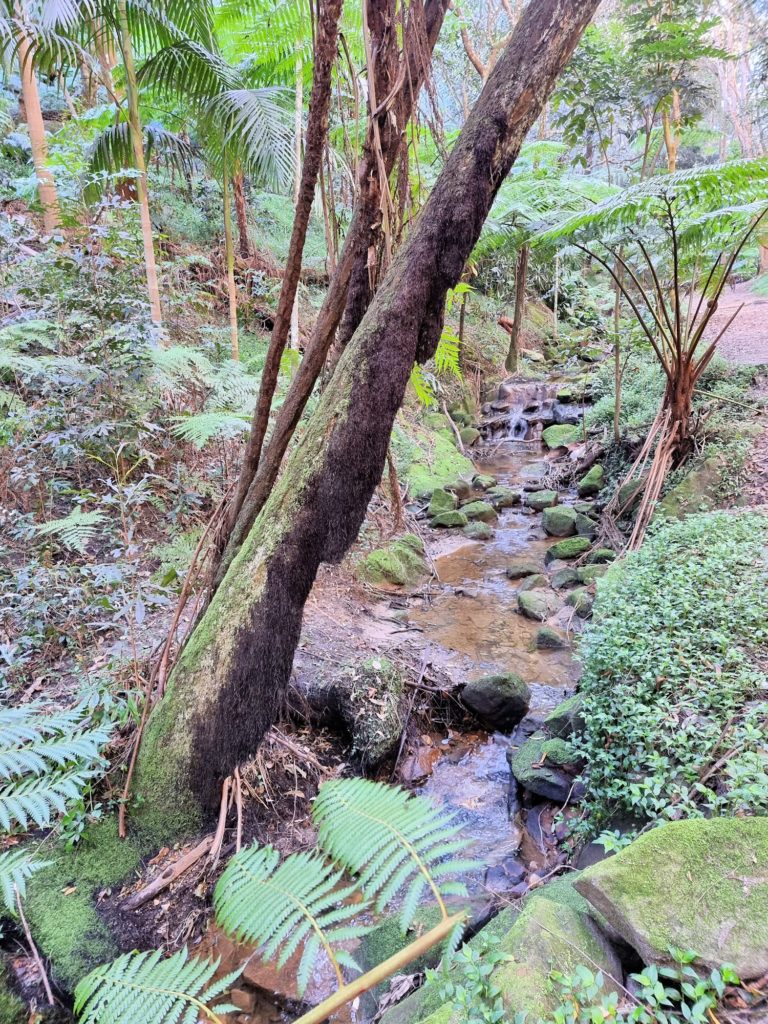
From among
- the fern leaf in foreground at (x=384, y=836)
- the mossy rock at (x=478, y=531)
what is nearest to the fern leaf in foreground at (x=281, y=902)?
the fern leaf in foreground at (x=384, y=836)

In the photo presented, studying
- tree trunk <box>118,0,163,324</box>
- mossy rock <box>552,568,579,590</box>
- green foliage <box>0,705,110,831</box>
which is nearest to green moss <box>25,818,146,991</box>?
green foliage <box>0,705,110,831</box>

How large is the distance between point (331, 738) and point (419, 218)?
282cm

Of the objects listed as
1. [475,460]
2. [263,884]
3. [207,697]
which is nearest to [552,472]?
[475,460]

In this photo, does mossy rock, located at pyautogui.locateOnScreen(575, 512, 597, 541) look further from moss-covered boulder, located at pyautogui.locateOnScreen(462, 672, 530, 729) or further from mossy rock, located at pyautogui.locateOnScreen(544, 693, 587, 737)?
mossy rock, located at pyautogui.locateOnScreen(544, 693, 587, 737)

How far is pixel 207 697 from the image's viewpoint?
2248 millimetres

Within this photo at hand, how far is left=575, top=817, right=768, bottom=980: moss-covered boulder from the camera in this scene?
1425 millimetres

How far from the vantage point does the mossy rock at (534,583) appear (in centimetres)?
567

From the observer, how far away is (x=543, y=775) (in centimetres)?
307

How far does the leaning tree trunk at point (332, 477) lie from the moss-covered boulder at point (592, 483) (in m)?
5.94

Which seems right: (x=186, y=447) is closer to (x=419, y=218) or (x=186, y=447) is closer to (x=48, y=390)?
(x=48, y=390)

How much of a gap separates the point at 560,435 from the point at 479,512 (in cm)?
337

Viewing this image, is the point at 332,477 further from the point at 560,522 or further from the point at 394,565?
the point at 560,522

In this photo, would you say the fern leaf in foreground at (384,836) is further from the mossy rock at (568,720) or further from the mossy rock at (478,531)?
the mossy rock at (478,531)

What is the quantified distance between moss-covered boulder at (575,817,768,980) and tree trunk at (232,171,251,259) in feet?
32.6
